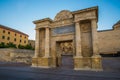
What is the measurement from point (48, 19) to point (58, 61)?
624 centimetres

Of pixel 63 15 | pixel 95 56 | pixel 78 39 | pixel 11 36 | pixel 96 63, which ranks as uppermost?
pixel 11 36

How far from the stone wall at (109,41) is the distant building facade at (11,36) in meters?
36.9

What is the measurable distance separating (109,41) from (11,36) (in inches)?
1564

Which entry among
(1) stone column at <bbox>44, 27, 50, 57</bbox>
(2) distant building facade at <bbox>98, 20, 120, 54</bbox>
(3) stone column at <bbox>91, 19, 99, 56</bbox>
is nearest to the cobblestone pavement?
(3) stone column at <bbox>91, 19, 99, 56</bbox>

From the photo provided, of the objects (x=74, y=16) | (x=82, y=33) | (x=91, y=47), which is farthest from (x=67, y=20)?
(x=91, y=47)

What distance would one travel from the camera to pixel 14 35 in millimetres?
42219

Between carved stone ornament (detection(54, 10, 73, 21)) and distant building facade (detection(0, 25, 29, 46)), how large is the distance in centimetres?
3345

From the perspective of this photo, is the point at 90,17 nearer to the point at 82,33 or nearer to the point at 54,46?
the point at 82,33

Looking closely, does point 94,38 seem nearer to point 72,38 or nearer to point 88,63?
point 72,38

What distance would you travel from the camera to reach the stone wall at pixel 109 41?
25.5m

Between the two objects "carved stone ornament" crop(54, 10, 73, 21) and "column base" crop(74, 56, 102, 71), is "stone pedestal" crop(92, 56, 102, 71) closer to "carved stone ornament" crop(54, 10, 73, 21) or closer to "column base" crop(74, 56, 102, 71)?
"column base" crop(74, 56, 102, 71)

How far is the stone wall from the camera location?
2550cm

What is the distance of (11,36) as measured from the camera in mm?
40906

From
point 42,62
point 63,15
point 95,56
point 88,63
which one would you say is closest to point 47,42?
point 42,62
